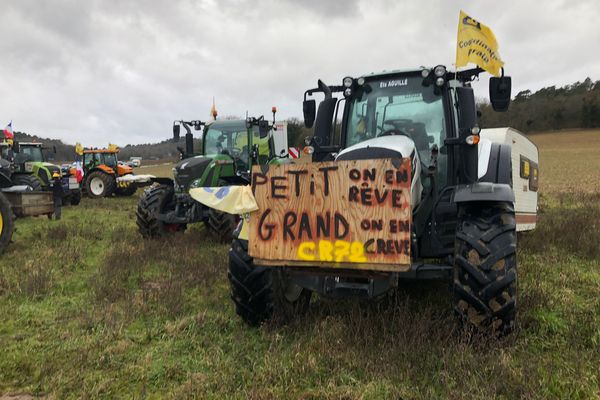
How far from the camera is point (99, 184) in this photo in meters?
17.8

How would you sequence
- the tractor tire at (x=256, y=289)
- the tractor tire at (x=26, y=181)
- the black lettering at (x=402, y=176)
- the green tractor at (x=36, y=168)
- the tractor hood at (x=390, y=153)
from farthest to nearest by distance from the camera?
1. the green tractor at (x=36, y=168)
2. the tractor tire at (x=26, y=181)
3. the tractor tire at (x=256, y=289)
4. the tractor hood at (x=390, y=153)
5. the black lettering at (x=402, y=176)

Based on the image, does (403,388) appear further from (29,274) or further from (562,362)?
(29,274)

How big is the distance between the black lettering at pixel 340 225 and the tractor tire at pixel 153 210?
5556mm

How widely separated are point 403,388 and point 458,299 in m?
0.77

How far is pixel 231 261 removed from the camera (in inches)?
144

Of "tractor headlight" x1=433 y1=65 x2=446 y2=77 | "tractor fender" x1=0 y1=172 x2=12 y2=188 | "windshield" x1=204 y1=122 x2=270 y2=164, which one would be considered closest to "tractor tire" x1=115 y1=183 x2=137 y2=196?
"tractor fender" x1=0 y1=172 x2=12 y2=188

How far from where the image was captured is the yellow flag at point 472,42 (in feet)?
12.2

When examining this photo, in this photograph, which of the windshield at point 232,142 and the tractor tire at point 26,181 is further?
the tractor tire at point 26,181

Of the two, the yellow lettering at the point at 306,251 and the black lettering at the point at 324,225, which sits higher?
the black lettering at the point at 324,225

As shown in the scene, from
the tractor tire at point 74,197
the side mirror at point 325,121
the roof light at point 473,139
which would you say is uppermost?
the side mirror at point 325,121

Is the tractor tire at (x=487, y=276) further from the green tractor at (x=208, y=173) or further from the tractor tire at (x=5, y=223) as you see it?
the tractor tire at (x=5, y=223)

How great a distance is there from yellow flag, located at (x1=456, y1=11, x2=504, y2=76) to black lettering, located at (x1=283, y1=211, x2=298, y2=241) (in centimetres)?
187

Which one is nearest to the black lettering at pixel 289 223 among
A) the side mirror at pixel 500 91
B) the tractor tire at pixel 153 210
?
the side mirror at pixel 500 91

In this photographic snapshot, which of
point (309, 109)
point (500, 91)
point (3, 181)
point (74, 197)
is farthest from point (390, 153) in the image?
point (74, 197)
